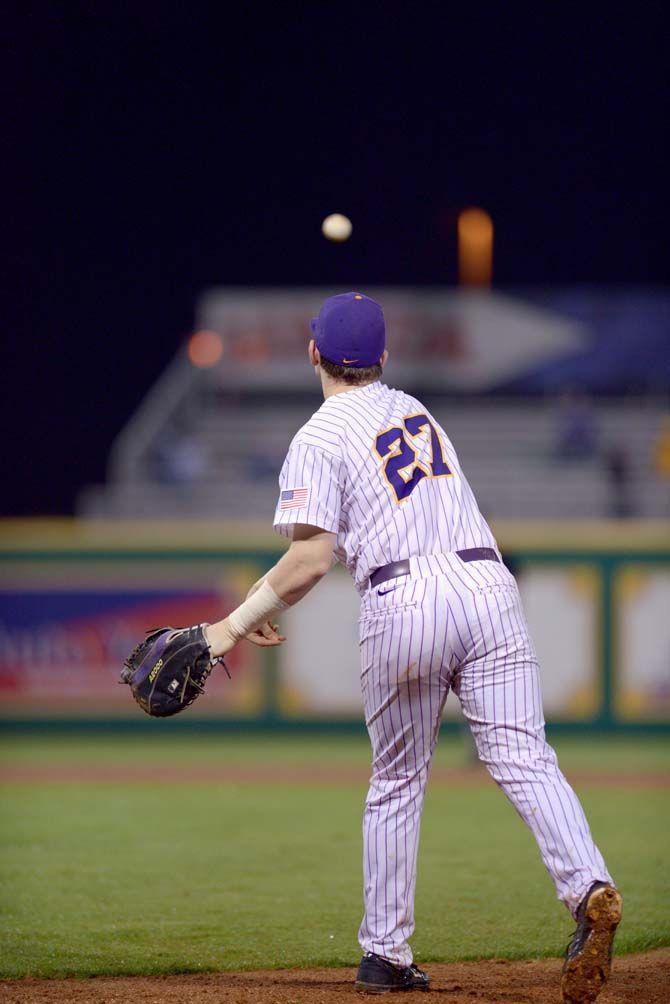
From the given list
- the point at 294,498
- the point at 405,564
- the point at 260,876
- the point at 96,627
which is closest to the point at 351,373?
the point at 294,498

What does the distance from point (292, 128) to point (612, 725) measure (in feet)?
57.1

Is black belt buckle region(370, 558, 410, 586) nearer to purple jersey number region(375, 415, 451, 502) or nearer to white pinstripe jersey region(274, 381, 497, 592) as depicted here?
white pinstripe jersey region(274, 381, 497, 592)

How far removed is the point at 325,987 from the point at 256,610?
3.69ft

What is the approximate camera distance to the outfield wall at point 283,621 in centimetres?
1173

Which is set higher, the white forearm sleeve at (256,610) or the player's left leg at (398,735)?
the white forearm sleeve at (256,610)

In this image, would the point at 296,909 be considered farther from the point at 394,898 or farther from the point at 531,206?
the point at 531,206

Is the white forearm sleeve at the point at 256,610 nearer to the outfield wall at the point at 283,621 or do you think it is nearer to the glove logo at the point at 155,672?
the glove logo at the point at 155,672

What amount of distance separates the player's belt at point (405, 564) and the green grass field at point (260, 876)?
53.5 inches

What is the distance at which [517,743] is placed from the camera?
3.83 m

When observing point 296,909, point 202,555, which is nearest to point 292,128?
point 202,555

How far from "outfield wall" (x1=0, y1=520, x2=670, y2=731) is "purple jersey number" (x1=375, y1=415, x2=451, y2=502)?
25.0ft

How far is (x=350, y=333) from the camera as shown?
4.05 metres

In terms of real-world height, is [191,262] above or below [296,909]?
above

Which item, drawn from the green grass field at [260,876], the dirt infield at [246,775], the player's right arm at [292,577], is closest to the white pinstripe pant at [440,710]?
the player's right arm at [292,577]
